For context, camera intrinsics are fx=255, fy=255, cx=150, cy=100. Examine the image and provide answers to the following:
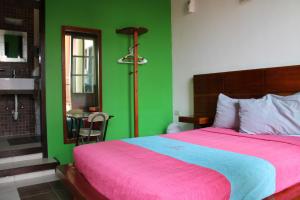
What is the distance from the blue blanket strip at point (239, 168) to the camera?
4.61 ft

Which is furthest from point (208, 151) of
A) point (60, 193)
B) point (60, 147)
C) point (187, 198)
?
point (60, 147)

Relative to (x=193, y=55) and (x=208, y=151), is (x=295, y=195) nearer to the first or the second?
(x=208, y=151)

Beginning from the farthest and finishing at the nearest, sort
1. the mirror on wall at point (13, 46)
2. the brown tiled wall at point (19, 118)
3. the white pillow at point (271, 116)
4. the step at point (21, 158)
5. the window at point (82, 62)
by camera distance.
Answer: the brown tiled wall at point (19, 118) < the mirror on wall at point (13, 46) < the window at point (82, 62) < the step at point (21, 158) < the white pillow at point (271, 116)

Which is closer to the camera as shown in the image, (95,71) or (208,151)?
(208,151)

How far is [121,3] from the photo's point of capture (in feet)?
12.8

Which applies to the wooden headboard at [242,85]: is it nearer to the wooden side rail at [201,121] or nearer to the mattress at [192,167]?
the wooden side rail at [201,121]

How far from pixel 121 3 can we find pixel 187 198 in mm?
3382

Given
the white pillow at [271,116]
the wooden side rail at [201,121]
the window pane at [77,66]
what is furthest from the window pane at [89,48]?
the white pillow at [271,116]

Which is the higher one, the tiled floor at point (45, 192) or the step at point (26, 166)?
the step at point (26, 166)

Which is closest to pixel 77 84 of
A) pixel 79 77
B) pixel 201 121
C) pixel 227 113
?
pixel 79 77

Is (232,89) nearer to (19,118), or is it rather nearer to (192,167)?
(192,167)

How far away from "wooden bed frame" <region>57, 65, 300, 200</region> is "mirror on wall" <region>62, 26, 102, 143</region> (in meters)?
1.07

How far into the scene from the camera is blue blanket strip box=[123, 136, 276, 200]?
4.61 ft

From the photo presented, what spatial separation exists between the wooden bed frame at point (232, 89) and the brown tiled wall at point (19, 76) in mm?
2380
